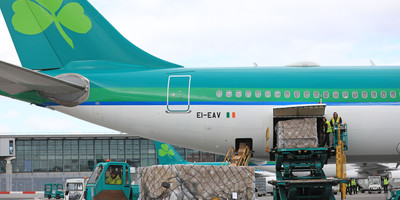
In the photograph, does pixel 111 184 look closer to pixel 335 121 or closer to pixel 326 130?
pixel 326 130

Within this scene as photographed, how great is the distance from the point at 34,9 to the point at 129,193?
709cm

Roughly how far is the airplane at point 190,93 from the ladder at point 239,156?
0.74ft

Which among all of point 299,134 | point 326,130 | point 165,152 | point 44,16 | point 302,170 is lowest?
point 165,152

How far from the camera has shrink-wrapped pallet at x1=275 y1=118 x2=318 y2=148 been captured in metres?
14.9

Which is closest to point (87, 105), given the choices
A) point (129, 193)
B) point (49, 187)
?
point (129, 193)

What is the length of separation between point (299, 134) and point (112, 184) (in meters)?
5.94

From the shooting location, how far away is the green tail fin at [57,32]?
55.8 ft

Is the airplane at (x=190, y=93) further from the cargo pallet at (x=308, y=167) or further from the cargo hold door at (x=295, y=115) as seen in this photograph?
the cargo pallet at (x=308, y=167)

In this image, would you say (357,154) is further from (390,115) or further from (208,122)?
(208,122)

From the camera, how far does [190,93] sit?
16.2 meters

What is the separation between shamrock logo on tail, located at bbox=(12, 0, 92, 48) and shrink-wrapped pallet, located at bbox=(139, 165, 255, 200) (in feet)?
23.7

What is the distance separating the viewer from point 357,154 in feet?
55.9

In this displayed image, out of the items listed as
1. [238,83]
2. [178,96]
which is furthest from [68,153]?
[238,83]

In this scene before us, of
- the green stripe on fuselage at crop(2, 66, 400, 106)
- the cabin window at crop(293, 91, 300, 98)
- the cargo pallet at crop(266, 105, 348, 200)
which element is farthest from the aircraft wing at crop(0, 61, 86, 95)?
the cabin window at crop(293, 91, 300, 98)
